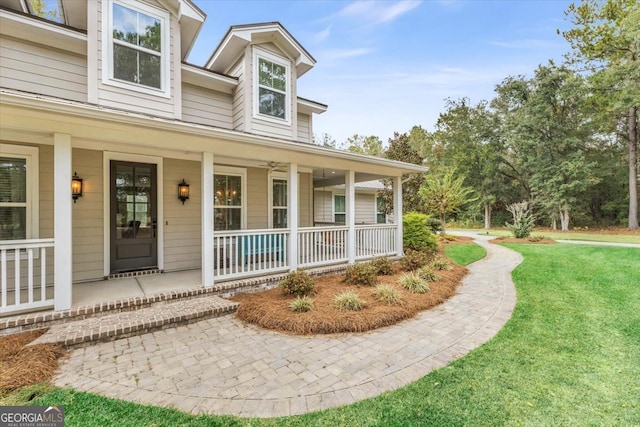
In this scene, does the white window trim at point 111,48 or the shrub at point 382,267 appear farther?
the shrub at point 382,267

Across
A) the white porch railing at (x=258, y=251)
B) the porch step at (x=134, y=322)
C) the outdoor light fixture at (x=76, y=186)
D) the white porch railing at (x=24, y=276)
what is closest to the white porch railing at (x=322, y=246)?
the white porch railing at (x=258, y=251)

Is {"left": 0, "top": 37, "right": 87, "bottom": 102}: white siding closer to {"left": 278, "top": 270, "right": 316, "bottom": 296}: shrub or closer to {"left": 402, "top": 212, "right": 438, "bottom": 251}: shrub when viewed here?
{"left": 278, "top": 270, "right": 316, "bottom": 296}: shrub

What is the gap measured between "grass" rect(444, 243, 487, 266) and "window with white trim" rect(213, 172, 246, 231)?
7.08 m

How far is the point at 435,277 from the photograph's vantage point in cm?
670

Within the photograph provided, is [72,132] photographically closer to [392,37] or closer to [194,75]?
[194,75]

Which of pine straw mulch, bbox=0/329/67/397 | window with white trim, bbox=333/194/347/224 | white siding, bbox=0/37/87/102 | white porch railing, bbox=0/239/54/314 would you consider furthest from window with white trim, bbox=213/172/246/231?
window with white trim, bbox=333/194/347/224

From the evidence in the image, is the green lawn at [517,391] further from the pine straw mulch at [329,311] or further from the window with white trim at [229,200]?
the window with white trim at [229,200]

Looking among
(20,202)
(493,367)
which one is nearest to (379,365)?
(493,367)

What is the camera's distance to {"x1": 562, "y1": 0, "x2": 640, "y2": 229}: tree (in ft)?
57.5

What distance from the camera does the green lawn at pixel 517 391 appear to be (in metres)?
2.33

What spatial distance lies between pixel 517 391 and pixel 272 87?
7.91 meters

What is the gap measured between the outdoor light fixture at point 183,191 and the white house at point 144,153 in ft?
0.11

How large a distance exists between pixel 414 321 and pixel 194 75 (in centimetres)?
734

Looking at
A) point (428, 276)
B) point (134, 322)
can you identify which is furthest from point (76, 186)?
point (428, 276)
